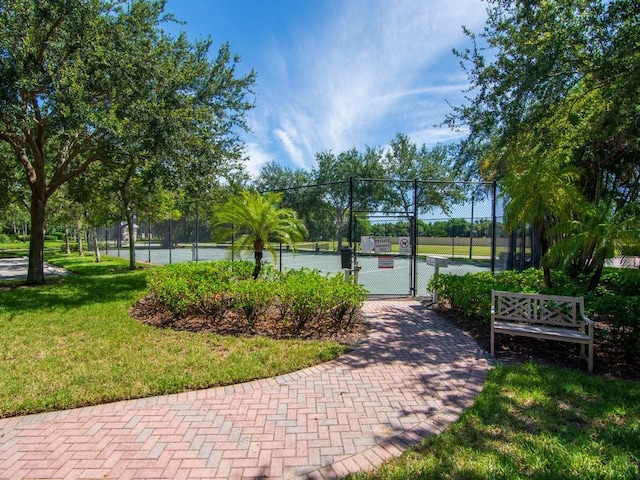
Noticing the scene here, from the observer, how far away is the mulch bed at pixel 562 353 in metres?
4.39

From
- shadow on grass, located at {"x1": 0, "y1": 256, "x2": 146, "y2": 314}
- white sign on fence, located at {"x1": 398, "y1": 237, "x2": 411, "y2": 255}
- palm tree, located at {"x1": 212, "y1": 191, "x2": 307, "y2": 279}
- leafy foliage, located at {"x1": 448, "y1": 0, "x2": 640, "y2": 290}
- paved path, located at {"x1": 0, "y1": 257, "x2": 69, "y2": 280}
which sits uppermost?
leafy foliage, located at {"x1": 448, "y1": 0, "x2": 640, "y2": 290}

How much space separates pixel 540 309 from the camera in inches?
199

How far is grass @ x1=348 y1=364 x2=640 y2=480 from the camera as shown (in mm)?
2445

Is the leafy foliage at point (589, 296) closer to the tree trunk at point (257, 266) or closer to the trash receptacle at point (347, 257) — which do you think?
the trash receptacle at point (347, 257)

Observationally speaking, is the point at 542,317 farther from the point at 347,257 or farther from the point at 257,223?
the point at 257,223

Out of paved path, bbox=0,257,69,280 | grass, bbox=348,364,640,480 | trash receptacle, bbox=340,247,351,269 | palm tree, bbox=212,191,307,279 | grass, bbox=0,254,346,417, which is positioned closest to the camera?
grass, bbox=348,364,640,480

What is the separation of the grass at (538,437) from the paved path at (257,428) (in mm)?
175

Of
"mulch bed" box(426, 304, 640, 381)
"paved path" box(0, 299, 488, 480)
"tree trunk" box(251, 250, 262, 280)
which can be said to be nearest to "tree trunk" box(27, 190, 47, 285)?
"tree trunk" box(251, 250, 262, 280)

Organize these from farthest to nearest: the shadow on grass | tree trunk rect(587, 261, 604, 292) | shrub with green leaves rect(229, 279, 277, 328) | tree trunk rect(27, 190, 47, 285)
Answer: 1. tree trunk rect(27, 190, 47, 285)
2. the shadow on grass
3. tree trunk rect(587, 261, 604, 292)
4. shrub with green leaves rect(229, 279, 277, 328)

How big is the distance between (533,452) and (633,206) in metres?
5.84

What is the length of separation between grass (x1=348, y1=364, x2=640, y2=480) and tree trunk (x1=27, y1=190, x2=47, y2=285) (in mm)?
11558

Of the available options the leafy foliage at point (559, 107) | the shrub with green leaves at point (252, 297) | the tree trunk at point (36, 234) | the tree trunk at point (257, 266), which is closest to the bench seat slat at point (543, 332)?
the leafy foliage at point (559, 107)

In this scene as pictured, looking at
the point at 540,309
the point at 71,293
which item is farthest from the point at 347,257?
the point at 71,293

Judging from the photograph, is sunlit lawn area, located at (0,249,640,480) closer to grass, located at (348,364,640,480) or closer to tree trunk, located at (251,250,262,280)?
grass, located at (348,364,640,480)
